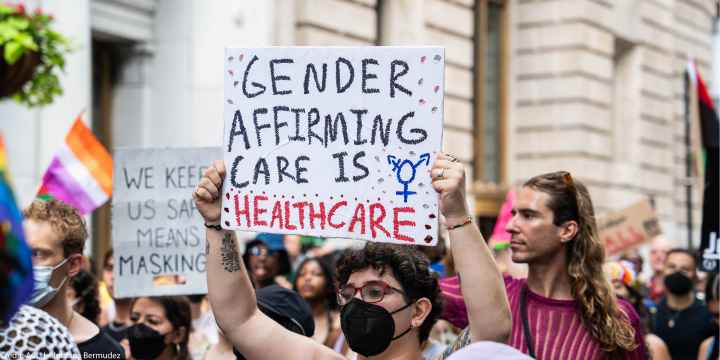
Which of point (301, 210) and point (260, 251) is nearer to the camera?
point (301, 210)

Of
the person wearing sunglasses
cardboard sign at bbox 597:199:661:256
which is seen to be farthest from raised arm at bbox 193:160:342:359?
cardboard sign at bbox 597:199:661:256

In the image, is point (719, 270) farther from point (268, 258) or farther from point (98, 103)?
point (98, 103)

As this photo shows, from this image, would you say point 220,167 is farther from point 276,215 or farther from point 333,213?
point 333,213

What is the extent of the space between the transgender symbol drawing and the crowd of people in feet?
0.25

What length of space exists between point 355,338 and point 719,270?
145 inches

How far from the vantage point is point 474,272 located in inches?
141

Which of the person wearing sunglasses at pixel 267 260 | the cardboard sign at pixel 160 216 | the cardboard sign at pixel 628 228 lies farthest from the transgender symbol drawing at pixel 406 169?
the cardboard sign at pixel 628 228

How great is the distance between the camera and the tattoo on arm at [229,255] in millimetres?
4102

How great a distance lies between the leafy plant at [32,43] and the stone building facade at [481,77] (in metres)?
2.59

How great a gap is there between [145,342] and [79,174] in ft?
7.68

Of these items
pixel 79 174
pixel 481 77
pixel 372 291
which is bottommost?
pixel 372 291

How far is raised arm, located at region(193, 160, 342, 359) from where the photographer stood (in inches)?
158

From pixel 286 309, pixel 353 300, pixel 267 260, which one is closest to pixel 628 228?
pixel 267 260

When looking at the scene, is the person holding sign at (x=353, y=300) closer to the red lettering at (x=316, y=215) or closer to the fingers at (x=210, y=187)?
the fingers at (x=210, y=187)
